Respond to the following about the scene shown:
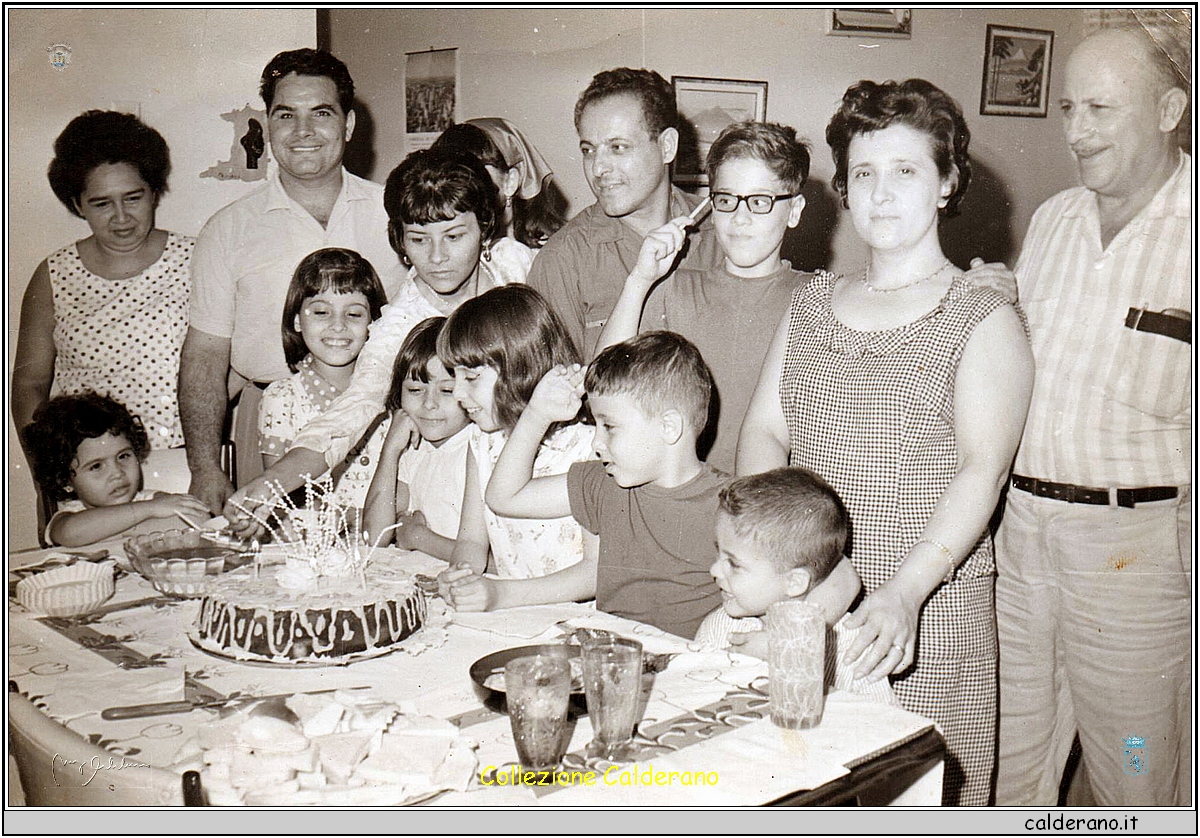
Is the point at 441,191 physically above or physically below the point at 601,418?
above

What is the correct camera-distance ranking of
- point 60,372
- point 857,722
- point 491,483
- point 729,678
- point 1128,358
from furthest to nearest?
point 60,372
point 491,483
point 1128,358
point 729,678
point 857,722

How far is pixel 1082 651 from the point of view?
1.92m

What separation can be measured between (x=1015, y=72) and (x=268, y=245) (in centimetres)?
173

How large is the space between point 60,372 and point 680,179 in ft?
4.82

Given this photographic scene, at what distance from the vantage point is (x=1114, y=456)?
189 cm

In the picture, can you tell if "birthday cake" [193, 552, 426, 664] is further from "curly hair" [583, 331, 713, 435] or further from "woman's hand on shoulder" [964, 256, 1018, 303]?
"woman's hand on shoulder" [964, 256, 1018, 303]

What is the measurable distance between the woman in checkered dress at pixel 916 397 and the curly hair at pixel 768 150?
0.15 m

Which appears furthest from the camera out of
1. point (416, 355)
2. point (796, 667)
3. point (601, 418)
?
point (416, 355)

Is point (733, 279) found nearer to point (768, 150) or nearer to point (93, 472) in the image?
point (768, 150)

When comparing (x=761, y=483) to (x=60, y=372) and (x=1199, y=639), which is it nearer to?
(x=1199, y=639)

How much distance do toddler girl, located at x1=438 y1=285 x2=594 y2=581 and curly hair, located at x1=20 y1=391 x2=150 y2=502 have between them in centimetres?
82

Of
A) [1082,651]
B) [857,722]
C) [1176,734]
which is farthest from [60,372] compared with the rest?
[1176,734]

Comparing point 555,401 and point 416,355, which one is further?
point 416,355

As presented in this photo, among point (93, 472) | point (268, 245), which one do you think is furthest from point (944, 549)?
point (93, 472)
